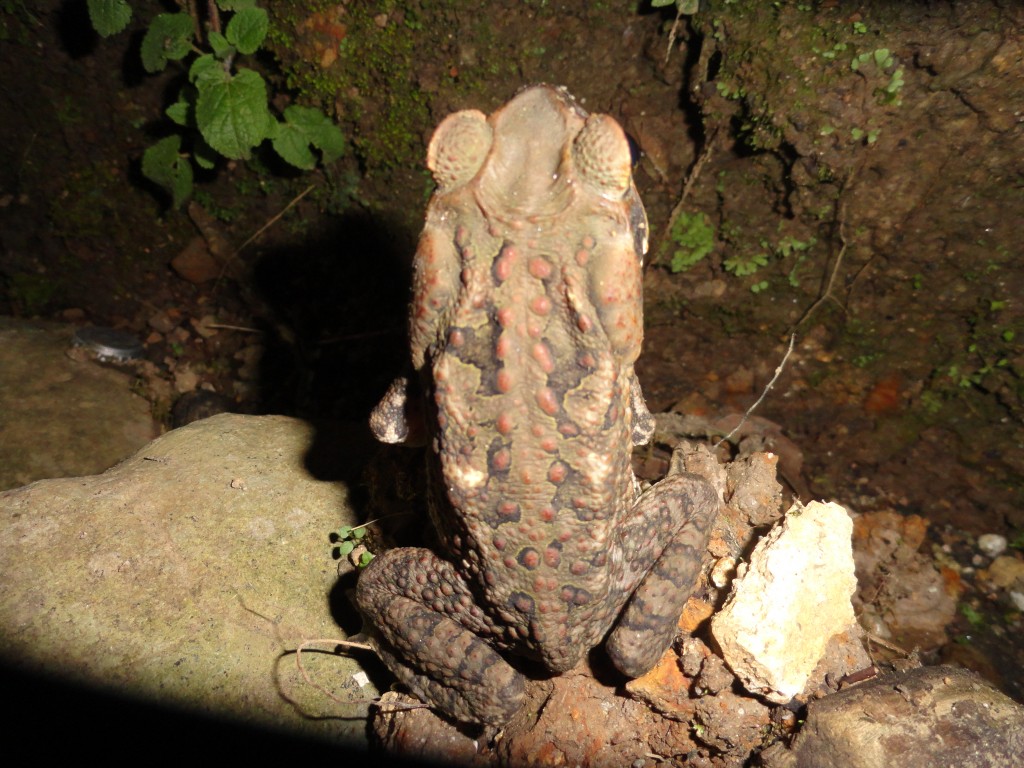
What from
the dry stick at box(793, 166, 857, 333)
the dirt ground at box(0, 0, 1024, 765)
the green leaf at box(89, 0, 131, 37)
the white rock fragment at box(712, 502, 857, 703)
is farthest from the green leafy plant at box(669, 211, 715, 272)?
the green leaf at box(89, 0, 131, 37)

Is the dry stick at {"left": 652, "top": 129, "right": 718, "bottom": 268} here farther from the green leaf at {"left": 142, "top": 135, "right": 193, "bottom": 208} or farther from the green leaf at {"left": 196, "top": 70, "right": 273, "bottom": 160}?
the green leaf at {"left": 142, "top": 135, "right": 193, "bottom": 208}

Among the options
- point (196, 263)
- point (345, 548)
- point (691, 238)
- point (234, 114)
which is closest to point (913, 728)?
point (345, 548)

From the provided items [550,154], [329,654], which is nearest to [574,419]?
[550,154]

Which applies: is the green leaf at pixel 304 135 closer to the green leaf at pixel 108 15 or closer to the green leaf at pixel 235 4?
the green leaf at pixel 235 4

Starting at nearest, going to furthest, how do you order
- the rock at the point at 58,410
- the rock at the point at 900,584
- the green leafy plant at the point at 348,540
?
1. the green leafy plant at the point at 348,540
2. the rock at the point at 58,410
3. the rock at the point at 900,584

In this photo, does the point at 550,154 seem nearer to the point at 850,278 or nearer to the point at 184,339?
the point at 850,278

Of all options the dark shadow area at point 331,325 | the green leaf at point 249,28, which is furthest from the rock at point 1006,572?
the green leaf at point 249,28
